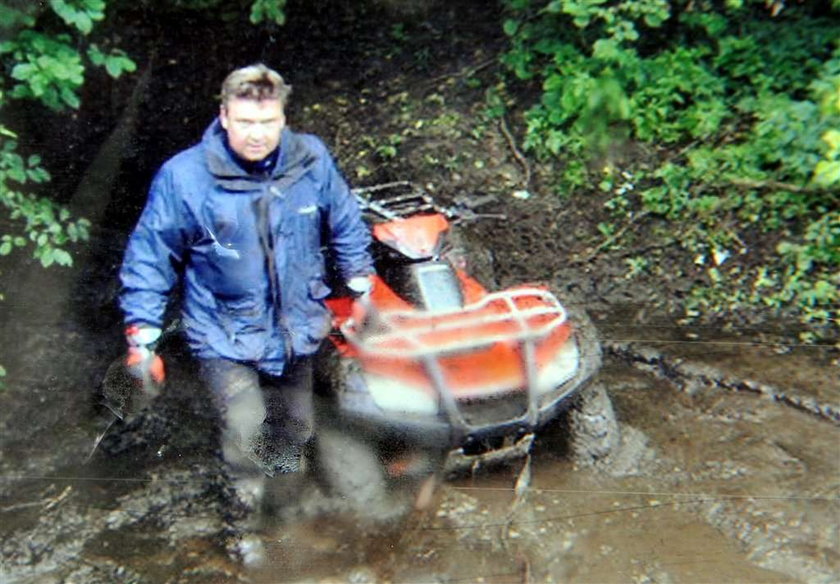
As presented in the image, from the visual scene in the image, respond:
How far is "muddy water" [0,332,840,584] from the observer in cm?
449

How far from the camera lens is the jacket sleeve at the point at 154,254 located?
4.11m

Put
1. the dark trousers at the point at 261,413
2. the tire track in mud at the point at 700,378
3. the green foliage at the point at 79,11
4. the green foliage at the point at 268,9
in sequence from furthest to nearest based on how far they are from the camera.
→ 1. the green foliage at the point at 268,9
2. the tire track in mud at the point at 700,378
3. the green foliage at the point at 79,11
4. the dark trousers at the point at 261,413

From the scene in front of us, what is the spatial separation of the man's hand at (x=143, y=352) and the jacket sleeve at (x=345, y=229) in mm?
915

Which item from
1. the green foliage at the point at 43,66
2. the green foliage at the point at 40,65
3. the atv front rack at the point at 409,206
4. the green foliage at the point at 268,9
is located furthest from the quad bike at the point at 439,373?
the green foliage at the point at 268,9

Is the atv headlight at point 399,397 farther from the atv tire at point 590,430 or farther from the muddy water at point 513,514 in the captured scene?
the atv tire at point 590,430

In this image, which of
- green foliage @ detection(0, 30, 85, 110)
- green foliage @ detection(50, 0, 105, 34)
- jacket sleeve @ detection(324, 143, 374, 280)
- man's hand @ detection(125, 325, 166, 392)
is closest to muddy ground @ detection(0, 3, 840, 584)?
man's hand @ detection(125, 325, 166, 392)

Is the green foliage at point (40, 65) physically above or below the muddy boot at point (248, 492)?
above

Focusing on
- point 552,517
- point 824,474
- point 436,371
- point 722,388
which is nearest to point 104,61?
point 436,371

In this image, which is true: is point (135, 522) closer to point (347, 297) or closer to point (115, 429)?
point (115, 429)

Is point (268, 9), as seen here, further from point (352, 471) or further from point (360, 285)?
point (352, 471)

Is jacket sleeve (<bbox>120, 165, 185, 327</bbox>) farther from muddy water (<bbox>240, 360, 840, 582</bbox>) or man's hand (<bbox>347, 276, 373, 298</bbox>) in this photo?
muddy water (<bbox>240, 360, 840, 582</bbox>)

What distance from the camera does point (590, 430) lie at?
509 cm

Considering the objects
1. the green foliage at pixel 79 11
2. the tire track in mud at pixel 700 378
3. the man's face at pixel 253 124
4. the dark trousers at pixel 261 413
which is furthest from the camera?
the tire track in mud at pixel 700 378

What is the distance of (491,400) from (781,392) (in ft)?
6.30
